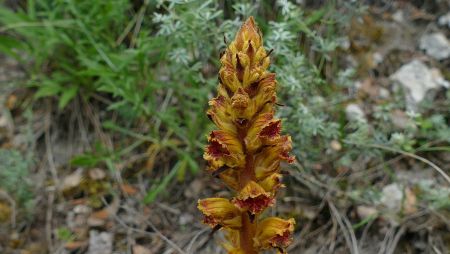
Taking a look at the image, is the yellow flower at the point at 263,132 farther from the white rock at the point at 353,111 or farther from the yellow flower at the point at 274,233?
the white rock at the point at 353,111

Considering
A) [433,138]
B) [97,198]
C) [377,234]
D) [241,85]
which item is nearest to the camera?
[241,85]

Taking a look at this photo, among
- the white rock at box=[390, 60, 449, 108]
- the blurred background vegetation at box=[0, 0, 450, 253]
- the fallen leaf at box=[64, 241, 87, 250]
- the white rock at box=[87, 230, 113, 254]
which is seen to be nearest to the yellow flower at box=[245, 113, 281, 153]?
A: the blurred background vegetation at box=[0, 0, 450, 253]

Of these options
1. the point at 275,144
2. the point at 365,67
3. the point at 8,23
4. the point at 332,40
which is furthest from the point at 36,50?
the point at 275,144

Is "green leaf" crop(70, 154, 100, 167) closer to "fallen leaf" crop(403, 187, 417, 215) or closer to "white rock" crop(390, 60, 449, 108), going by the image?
"fallen leaf" crop(403, 187, 417, 215)

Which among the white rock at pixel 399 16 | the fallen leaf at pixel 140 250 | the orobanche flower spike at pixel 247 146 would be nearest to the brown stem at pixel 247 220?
the orobanche flower spike at pixel 247 146

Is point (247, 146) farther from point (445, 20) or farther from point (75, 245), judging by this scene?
point (445, 20)

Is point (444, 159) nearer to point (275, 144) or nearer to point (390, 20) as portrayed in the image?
point (390, 20)

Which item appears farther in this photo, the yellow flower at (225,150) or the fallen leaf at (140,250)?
the fallen leaf at (140,250)
